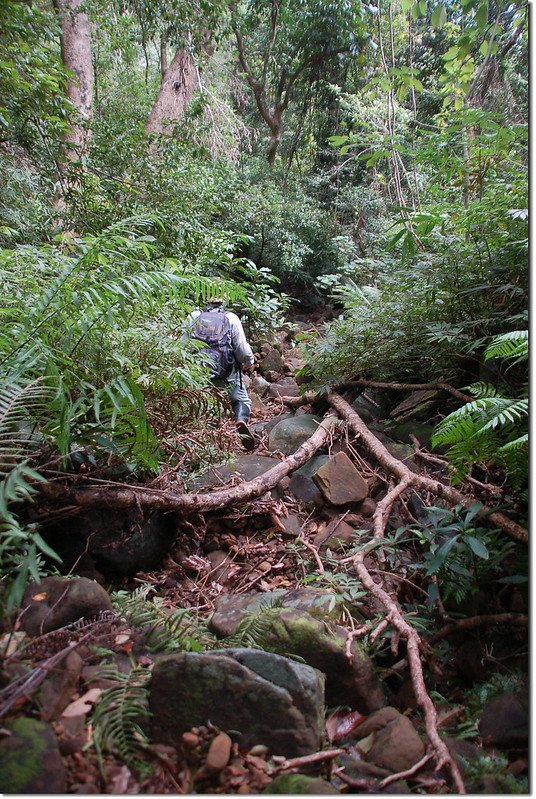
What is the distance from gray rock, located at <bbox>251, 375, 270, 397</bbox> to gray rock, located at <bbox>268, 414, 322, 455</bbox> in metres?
2.65

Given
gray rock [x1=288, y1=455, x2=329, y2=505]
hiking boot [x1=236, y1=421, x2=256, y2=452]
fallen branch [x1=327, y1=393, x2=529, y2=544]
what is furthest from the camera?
hiking boot [x1=236, y1=421, x2=256, y2=452]

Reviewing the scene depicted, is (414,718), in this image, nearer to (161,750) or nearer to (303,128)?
(161,750)

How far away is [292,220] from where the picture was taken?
1020 centimetres

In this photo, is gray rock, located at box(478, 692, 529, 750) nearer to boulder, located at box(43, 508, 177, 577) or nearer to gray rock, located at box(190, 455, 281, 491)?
boulder, located at box(43, 508, 177, 577)

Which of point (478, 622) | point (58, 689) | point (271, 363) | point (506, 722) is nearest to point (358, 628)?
point (478, 622)

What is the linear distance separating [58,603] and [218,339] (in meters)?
3.46

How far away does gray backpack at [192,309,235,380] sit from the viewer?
467cm

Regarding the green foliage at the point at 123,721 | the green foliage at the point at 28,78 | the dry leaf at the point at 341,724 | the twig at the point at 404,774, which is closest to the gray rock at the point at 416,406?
the dry leaf at the point at 341,724

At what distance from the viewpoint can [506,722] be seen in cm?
139

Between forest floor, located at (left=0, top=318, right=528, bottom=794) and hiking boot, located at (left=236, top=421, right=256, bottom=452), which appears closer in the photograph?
forest floor, located at (left=0, top=318, right=528, bottom=794)

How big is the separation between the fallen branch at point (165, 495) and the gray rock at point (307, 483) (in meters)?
0.08

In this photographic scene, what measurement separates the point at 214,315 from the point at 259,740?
4107mm

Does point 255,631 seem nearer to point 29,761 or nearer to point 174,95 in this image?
point 29,761

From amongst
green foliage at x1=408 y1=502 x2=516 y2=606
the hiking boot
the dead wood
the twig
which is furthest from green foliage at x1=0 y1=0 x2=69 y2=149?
the twig
